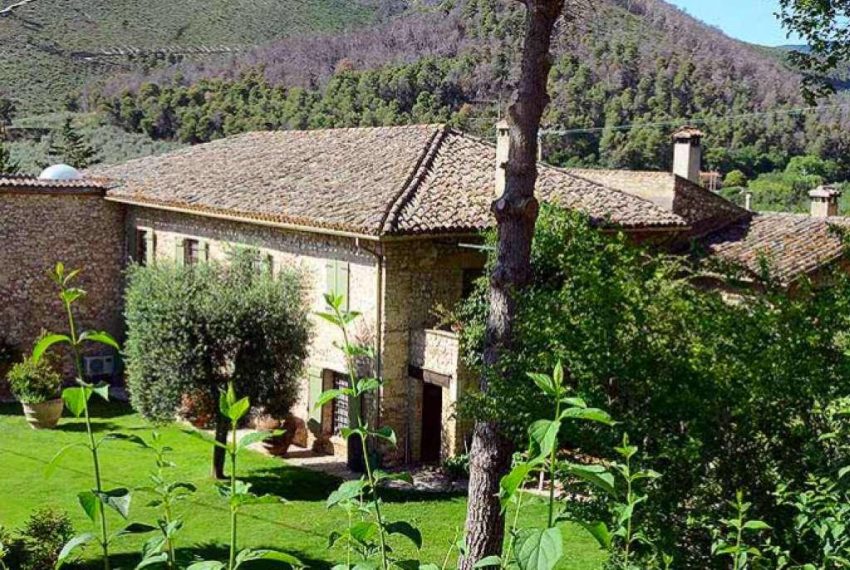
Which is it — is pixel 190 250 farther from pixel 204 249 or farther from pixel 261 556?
pixel 261 556

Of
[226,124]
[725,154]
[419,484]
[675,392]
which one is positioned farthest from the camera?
[226,124]

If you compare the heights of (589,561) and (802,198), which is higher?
(802,198)

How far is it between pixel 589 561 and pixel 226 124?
30.8m

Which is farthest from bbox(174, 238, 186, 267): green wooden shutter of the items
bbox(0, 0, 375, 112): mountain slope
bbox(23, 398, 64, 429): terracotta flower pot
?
bbox(0, 0, 375, 112): mountain slope

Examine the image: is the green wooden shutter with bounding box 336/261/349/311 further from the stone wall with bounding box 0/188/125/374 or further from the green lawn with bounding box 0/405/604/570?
the stone wall with bounding box 0/188/125/374

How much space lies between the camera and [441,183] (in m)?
19.0

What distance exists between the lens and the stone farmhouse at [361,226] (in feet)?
56.7

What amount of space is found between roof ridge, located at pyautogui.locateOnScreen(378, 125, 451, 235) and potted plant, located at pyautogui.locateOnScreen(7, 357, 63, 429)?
7.49 m

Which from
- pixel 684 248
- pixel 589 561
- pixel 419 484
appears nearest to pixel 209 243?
pixel 419 484

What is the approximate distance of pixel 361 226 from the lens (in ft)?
55.0

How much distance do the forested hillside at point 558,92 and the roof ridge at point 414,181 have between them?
12891 millimetres

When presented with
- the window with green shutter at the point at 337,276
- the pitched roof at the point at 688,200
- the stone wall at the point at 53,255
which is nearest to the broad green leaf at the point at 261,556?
the window with green shutter at the point at 337,276

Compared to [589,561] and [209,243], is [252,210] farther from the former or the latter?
[589,561]

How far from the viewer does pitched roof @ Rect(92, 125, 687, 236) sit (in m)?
17.6
